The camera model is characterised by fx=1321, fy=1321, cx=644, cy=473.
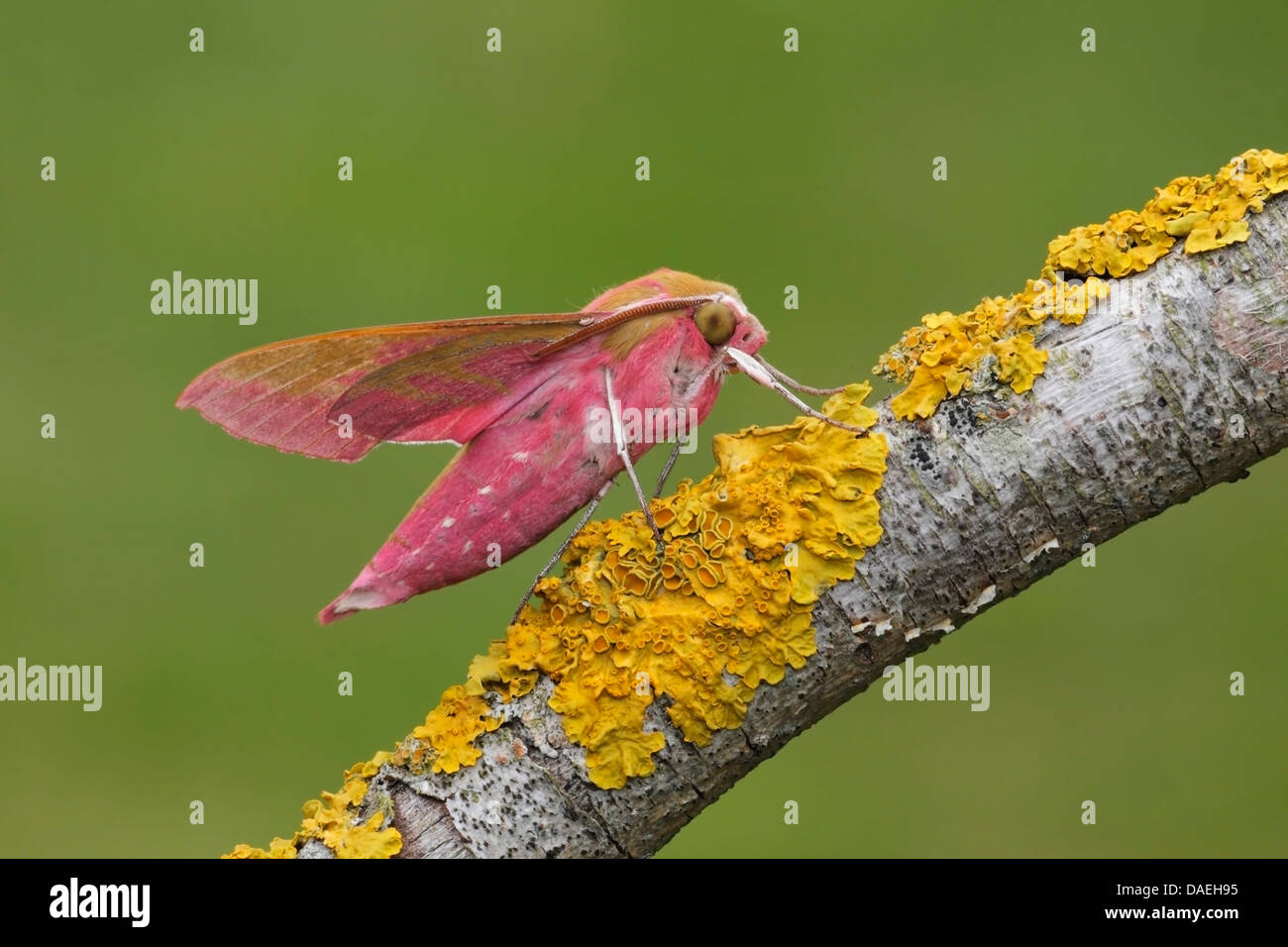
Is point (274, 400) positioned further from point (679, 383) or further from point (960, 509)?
point (960, 509)

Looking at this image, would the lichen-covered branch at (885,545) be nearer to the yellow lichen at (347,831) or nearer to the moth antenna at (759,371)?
the yellow lichen at (347,831)

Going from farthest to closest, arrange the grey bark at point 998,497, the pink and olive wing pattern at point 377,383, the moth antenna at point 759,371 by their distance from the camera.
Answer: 1. the moth antenna at point 759,371
2. the pink and olive wing pattern at point 377,383
3. the grey bark at point 998,497

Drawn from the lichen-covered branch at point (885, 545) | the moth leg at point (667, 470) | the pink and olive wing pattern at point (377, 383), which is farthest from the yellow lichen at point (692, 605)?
the pink and olive wing pattern at point (377, 383)

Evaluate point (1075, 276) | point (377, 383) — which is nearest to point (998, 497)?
point (1075, 276)

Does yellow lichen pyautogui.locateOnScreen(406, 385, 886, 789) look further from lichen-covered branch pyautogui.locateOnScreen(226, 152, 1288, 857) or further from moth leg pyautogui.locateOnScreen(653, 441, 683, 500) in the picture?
moth leg pyautogui.locateOnScreen(653, 441, 683, 500)

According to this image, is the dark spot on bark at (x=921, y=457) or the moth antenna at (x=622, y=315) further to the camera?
the moth antenna at (x=622, y=315)

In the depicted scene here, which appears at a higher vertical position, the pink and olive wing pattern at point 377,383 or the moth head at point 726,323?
the moth head at point 726,323

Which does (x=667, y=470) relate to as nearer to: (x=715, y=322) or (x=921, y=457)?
(x=715, y=322)
